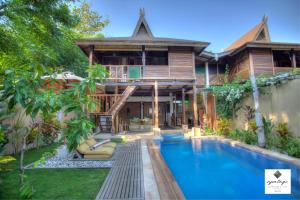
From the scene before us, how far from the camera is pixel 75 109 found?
7.80 feet

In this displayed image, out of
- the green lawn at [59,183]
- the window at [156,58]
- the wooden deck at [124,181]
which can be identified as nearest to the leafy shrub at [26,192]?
the green lawn at [59,183]

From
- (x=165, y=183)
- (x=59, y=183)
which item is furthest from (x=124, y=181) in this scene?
(x=59, y=183)

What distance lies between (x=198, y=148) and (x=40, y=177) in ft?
20.8

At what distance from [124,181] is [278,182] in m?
3.57

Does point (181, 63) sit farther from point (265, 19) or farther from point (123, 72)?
point (265, 19)

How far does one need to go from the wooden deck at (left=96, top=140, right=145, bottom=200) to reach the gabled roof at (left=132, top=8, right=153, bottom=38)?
1139 cm

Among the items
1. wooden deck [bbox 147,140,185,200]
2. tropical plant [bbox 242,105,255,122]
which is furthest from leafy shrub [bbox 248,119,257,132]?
wooden deck [bbox 147,140,185,200]

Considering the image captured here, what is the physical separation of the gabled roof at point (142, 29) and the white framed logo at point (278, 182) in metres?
12.6

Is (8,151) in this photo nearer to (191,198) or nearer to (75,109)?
(75,109)

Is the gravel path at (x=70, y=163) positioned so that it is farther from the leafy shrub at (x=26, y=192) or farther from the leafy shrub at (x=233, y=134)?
the leafy shrub at (x=233, y=134)

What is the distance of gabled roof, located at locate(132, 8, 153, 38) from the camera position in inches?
541

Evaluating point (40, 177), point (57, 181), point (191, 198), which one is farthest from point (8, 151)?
point (191, 198)

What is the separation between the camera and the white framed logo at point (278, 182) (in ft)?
12.0

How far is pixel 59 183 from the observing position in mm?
3449
